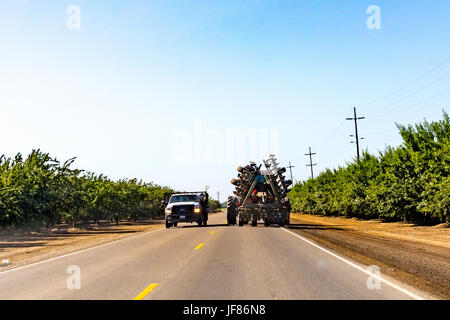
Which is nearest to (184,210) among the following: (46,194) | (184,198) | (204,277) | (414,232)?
(184,198)

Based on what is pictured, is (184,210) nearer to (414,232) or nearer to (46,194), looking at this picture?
(46,194)

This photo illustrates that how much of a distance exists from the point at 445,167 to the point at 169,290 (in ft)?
66.5

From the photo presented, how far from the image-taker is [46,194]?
29.5 meters

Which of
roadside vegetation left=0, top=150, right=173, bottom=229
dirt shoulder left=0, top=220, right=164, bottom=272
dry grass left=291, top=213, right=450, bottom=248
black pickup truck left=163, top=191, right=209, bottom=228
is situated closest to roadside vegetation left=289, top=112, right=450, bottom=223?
dry grass left=291, top=213, right=450, bottom=248

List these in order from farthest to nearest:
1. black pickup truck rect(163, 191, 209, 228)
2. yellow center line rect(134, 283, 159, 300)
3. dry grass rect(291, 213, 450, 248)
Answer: black pickup truck rect(163, 191, 209, 228), dry grass rect(291, 213, 450, 248), yellow center line rect(134, 283, 159, 300)

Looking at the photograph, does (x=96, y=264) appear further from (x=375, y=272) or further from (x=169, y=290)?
(x=375, y=272)

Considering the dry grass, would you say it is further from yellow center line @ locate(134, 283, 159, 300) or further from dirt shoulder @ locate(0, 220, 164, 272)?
dirt shoulder @ locate(0, 220, 164, 272)

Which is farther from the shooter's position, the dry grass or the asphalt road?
the dry grass

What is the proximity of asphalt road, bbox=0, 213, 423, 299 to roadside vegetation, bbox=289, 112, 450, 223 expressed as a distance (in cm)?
1327

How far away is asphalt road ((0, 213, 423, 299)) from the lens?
773 centimetres

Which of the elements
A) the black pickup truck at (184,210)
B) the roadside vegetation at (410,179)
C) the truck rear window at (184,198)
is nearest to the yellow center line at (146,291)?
the roadside vegetation at (410,179)

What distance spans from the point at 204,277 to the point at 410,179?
21848 millimetres

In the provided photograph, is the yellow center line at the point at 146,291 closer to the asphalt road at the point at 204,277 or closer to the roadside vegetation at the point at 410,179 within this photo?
the asphalt road at the point at 204,277
